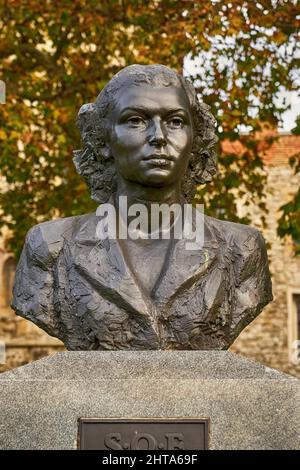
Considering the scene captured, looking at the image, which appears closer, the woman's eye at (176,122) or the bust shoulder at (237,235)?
the woman's eye at (176,122)

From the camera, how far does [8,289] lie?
25.4m

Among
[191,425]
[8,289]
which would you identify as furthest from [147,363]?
[8,289]

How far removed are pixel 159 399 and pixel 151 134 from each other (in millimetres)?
1328

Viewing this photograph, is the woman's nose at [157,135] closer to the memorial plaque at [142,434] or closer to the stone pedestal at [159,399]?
the stone pedestal at [159,399]

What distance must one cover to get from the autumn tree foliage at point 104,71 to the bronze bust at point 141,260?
5.19 m

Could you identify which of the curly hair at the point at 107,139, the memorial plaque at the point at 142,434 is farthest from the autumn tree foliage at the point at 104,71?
the memorial plaque at the point at 142,434

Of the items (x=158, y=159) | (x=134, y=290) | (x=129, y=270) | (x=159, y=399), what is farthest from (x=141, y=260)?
(x=159, y=399)

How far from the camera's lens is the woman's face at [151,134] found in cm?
476

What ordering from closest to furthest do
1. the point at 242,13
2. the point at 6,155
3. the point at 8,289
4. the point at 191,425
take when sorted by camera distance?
the point at 191,425 < the point at 242,13 < the point at 6,155 < the point at 8,289

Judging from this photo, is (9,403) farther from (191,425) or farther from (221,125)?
(221,125)

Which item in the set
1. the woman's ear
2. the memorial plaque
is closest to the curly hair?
the woman's ear

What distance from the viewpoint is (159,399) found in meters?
4.24

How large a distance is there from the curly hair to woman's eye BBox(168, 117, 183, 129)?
0.66ft

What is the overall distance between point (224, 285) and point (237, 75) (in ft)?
19.2
